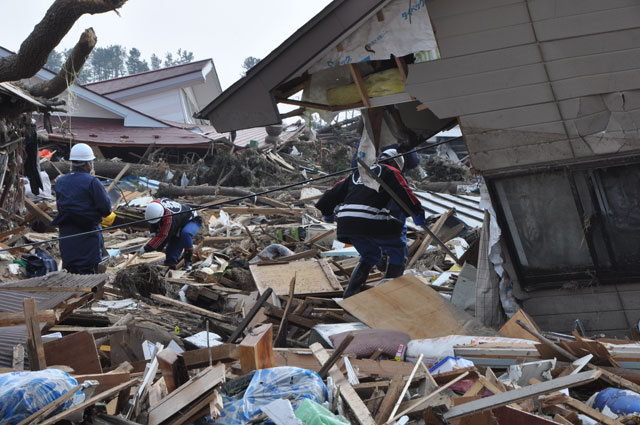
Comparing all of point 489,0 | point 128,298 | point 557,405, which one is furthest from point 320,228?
point 557,405

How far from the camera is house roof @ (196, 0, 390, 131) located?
19.9ft

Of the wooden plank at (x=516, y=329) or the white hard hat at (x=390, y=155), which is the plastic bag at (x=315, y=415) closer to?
the wooden plank at (x=516, y=329)

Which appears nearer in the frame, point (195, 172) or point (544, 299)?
point (544, 299)

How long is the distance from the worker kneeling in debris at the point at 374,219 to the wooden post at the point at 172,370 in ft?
12.1

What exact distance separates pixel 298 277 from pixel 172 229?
257 centimetres

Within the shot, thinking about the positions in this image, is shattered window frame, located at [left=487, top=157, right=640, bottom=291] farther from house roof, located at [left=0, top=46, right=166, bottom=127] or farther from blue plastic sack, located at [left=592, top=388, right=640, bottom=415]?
house roof, located at [left=0, top=46, right=166, bottom=127]

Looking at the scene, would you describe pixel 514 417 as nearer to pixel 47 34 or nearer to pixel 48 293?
pixel 48 293

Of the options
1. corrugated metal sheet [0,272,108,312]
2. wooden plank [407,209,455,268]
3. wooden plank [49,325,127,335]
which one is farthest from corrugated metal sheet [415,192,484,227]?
wooden plank [49,325,127,335]

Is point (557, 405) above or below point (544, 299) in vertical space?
above

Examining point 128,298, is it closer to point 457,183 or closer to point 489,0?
point 489,0

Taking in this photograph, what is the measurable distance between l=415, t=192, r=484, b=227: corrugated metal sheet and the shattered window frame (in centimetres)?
558

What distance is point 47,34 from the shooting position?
281 inches

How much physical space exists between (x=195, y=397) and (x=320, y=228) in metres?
9.21

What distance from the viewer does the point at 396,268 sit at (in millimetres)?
7785
